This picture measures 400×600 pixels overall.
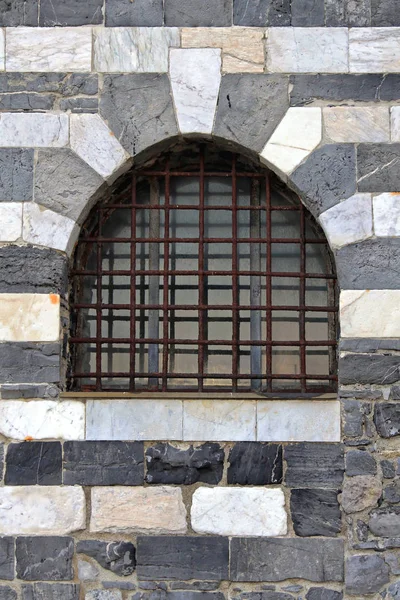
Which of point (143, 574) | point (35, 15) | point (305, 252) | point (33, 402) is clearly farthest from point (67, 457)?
point (35, 15)

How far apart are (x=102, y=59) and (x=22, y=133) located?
0.59 meters

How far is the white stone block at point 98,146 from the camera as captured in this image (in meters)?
4.16

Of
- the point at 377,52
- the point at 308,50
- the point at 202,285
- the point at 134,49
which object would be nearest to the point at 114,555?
the point at 202,285

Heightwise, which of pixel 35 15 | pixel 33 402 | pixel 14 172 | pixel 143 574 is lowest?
pixel 143 574

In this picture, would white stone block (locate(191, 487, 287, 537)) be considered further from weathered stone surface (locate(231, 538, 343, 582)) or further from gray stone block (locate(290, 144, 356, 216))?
gray stone block (locate(290, 144, 356, 216))

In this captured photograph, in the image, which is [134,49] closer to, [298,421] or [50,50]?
[50,50]

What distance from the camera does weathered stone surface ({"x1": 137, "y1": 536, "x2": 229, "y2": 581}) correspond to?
3967 millimetres

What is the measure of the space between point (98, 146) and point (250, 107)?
845 millimetres

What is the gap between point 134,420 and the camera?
13.3 ft

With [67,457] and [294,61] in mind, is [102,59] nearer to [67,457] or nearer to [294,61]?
[294,61]

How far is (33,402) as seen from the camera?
13.3 feet

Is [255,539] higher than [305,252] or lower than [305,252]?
lower

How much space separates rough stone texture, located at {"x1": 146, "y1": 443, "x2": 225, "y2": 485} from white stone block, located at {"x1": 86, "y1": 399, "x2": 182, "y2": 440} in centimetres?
9

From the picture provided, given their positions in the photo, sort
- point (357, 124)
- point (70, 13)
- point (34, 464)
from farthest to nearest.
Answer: point (70, 13), point (357, 124), point (34, 464)
